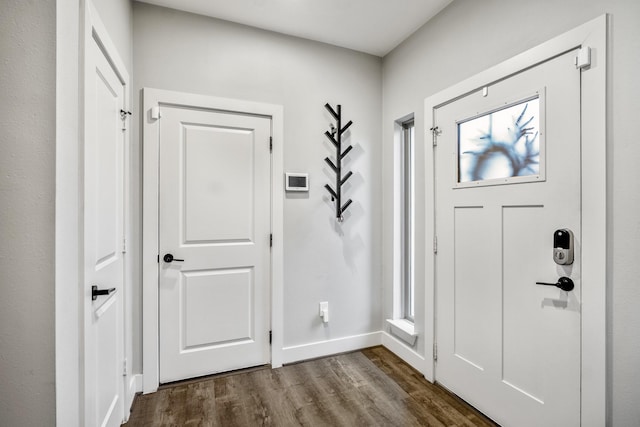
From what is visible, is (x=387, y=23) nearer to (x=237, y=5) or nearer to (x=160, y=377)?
(x=237, y=5)

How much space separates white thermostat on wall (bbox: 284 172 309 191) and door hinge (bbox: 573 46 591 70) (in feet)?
6.05

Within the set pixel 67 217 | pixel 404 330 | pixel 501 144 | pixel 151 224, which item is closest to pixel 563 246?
pixel 501 144

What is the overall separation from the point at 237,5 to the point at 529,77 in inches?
79.0

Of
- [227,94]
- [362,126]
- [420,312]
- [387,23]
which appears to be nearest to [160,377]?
[420,312]

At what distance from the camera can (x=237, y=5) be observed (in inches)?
86.6

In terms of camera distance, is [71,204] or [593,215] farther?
[593,215]

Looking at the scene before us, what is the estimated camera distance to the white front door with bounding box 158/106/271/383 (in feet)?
7.34

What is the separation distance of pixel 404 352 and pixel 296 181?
5.81ft

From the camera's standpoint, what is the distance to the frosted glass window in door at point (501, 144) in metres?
1.63

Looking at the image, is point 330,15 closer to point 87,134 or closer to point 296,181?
point 296,181

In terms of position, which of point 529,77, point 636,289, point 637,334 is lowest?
point 637,334

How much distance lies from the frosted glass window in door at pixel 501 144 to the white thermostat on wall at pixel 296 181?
48.1 inches

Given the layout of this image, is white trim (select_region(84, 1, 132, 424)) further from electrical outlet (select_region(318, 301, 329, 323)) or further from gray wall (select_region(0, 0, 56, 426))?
electrical outlet (select_region(318, 301, 329, 323))

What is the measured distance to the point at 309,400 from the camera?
6.78ft
